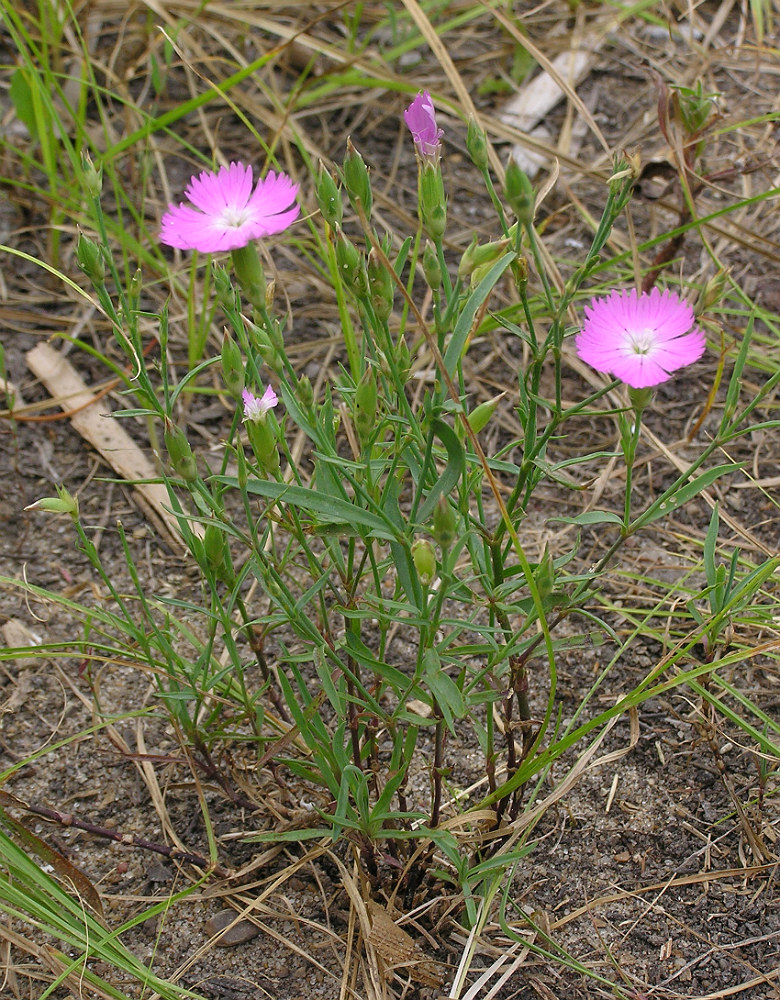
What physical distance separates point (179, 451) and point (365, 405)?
0.24 metres

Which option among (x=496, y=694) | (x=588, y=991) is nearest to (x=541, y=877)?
(x=588, y=991)

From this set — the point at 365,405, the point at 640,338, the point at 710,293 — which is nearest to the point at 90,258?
the point at 365,405

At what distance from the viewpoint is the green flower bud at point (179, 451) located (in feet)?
3.96

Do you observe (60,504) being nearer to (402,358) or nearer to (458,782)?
(402,358)

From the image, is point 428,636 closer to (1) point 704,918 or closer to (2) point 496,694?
(2) point 496,694

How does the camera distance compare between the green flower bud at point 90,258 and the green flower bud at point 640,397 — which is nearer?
the green flower bud at point 640,397

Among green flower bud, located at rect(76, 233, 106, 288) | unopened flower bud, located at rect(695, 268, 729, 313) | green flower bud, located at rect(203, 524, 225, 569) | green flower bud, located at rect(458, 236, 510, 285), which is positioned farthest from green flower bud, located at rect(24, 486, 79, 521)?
unopened flower bud, located at rect(695, 268, 729, 313)

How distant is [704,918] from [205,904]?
76 centimetres

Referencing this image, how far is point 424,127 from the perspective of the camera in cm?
122

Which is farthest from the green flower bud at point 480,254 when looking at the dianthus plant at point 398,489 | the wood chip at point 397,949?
the wood chip at point 397,949

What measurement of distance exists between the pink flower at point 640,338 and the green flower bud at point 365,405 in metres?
0.26

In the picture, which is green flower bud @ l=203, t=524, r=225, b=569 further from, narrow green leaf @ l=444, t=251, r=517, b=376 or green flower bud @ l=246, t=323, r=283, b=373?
narrow green leaf @ l=444, t=251, r=517, b=376

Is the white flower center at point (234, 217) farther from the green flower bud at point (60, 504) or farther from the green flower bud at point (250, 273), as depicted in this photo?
the green flower bud at point (60, 504)

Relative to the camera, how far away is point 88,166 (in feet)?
4.46
